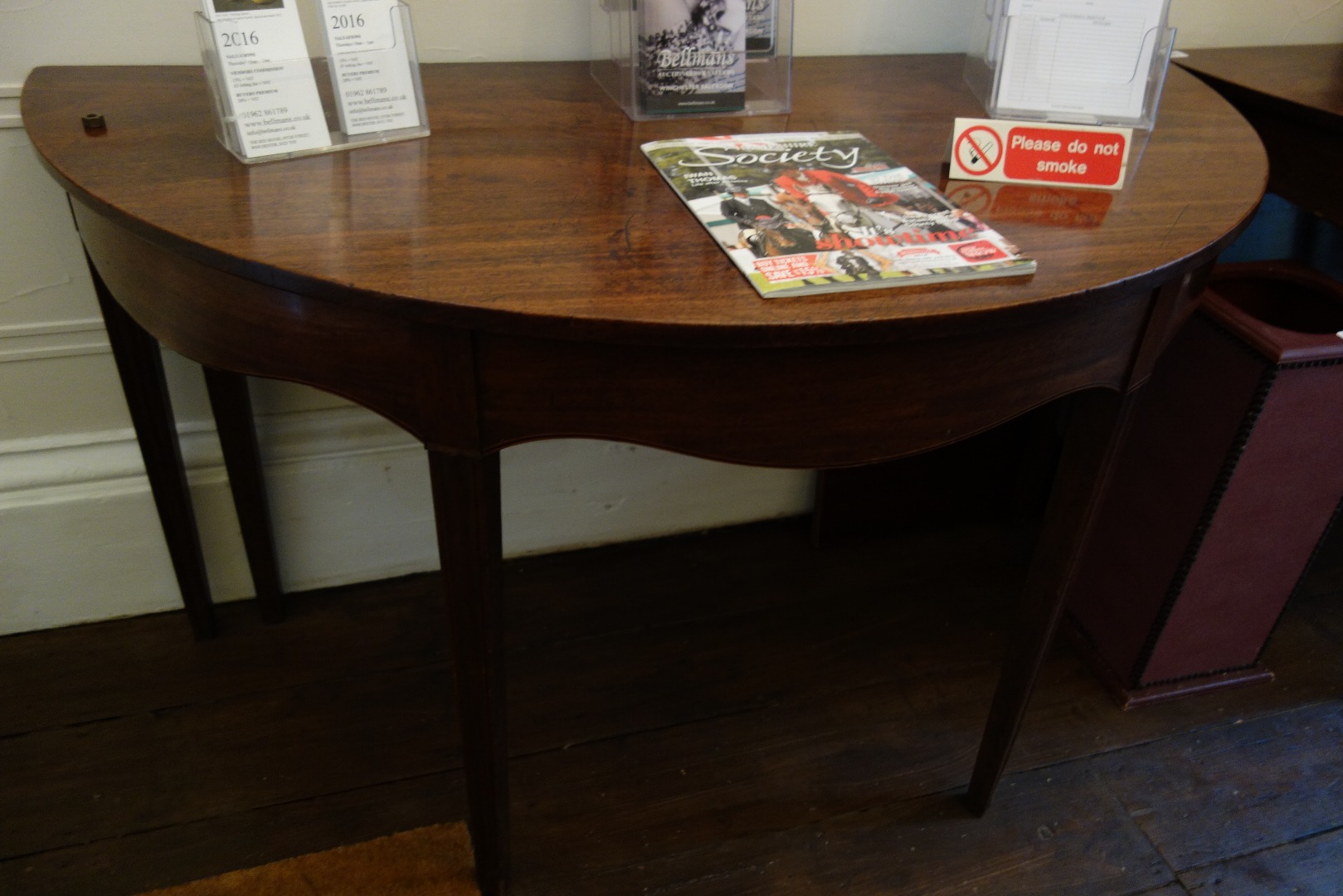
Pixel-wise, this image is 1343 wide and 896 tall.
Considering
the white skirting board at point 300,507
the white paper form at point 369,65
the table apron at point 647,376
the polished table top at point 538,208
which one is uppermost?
the white paper form at point 369,65

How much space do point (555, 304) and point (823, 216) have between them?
0.23 meters

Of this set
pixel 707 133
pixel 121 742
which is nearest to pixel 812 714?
pixel 707 133

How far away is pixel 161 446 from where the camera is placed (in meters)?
1.18

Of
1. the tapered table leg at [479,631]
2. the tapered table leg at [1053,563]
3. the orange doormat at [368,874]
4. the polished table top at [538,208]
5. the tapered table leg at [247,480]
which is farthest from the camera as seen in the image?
the tapered table leg at [247,480]

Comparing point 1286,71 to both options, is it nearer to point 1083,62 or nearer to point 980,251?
point 1083,62

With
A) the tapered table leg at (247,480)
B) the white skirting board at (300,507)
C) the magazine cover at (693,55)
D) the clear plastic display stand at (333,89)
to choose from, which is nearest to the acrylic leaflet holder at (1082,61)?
the magazine cover at (693,55)

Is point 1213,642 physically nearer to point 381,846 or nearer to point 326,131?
point 381,846

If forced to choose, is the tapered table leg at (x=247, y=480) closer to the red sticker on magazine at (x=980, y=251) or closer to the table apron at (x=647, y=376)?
the table apron at (x=647, y=376)

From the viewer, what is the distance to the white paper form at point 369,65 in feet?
2.69

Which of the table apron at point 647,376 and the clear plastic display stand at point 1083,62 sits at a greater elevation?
the clear plastic display stand at point 1083,62

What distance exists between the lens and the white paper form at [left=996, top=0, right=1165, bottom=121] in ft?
3.03

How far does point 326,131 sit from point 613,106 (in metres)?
0.29

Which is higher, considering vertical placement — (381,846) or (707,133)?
(707,133)

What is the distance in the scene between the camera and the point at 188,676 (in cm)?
128
